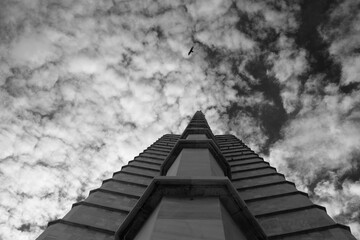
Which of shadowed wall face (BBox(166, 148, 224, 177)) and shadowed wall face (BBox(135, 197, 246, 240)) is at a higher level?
shadowed wall face (BBox(166, 148, 224, 177))

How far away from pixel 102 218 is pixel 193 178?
4.43 metres

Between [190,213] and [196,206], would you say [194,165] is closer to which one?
[196,206]

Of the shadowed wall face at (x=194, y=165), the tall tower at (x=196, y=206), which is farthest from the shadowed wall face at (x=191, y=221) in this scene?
the shadowed wall face at (x=194, y=165)

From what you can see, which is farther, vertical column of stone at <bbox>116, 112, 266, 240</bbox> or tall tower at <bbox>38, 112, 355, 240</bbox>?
tall tower at <bbox>38, 112, 355, 240</bbox>

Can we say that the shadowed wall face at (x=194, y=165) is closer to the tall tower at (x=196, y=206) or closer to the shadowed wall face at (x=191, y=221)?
the tall tower at (x=196, y=206)

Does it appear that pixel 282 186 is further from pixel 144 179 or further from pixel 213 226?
pixel 213 226

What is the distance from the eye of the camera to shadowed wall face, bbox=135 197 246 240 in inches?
151

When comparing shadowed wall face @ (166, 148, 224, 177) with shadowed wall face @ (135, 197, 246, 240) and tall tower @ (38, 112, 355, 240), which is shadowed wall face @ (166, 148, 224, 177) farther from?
shadowed wall face @ (135, 197, 246, 240)

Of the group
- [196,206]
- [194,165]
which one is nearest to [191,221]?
[196,206]

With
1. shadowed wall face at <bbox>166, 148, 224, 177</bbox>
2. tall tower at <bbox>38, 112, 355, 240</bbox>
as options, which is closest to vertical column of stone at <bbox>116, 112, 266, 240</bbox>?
tall tower at <bbox>38, 112, 355, 240</bbox>

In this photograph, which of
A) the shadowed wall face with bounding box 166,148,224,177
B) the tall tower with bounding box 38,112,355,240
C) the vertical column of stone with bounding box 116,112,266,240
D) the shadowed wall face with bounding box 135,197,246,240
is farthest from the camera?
the shadowed wall face with bounding box 166,148,224,177

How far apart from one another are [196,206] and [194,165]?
2.35 metres

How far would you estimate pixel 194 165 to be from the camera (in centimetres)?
686

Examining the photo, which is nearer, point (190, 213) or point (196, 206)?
point (190, 213)
